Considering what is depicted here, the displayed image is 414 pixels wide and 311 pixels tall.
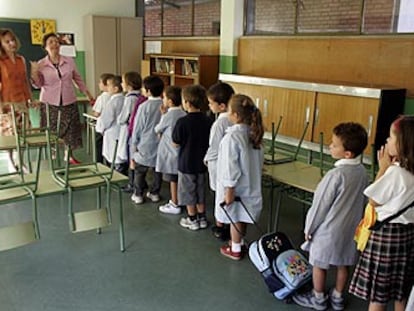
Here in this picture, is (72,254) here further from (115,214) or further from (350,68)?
(350,68)

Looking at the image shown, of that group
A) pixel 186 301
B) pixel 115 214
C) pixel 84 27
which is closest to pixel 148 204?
pixel 115 214

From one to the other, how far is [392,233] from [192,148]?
1727 millimetres

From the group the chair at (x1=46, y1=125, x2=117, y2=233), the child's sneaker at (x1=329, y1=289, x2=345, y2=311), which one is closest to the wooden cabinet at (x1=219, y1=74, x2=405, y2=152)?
the child's sneaker at (x1=329, y1=289, x2=345, y2=311)

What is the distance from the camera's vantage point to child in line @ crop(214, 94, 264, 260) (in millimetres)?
2740

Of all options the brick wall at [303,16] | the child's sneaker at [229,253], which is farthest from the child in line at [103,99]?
the brick wall at [303,16]

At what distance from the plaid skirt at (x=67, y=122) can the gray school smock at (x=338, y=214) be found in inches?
127

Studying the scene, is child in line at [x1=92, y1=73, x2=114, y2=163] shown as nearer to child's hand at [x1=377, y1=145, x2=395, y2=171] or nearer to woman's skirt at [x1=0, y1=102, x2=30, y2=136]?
woman's skirt at [x1=0, y1=102, x2=30, y2=136]

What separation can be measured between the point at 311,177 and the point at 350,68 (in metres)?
2.11

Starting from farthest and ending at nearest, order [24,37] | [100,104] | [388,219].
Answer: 1. [24,37]
2. [100,104]
3. [388,219]

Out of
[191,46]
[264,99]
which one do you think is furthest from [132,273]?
[191,46]

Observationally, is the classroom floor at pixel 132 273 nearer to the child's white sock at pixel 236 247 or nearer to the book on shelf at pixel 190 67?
the child's white sock at pixel 236 247

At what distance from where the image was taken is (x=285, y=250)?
8.43 ft

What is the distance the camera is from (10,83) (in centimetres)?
435

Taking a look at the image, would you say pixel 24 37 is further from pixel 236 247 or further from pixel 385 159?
pixel 385 159
